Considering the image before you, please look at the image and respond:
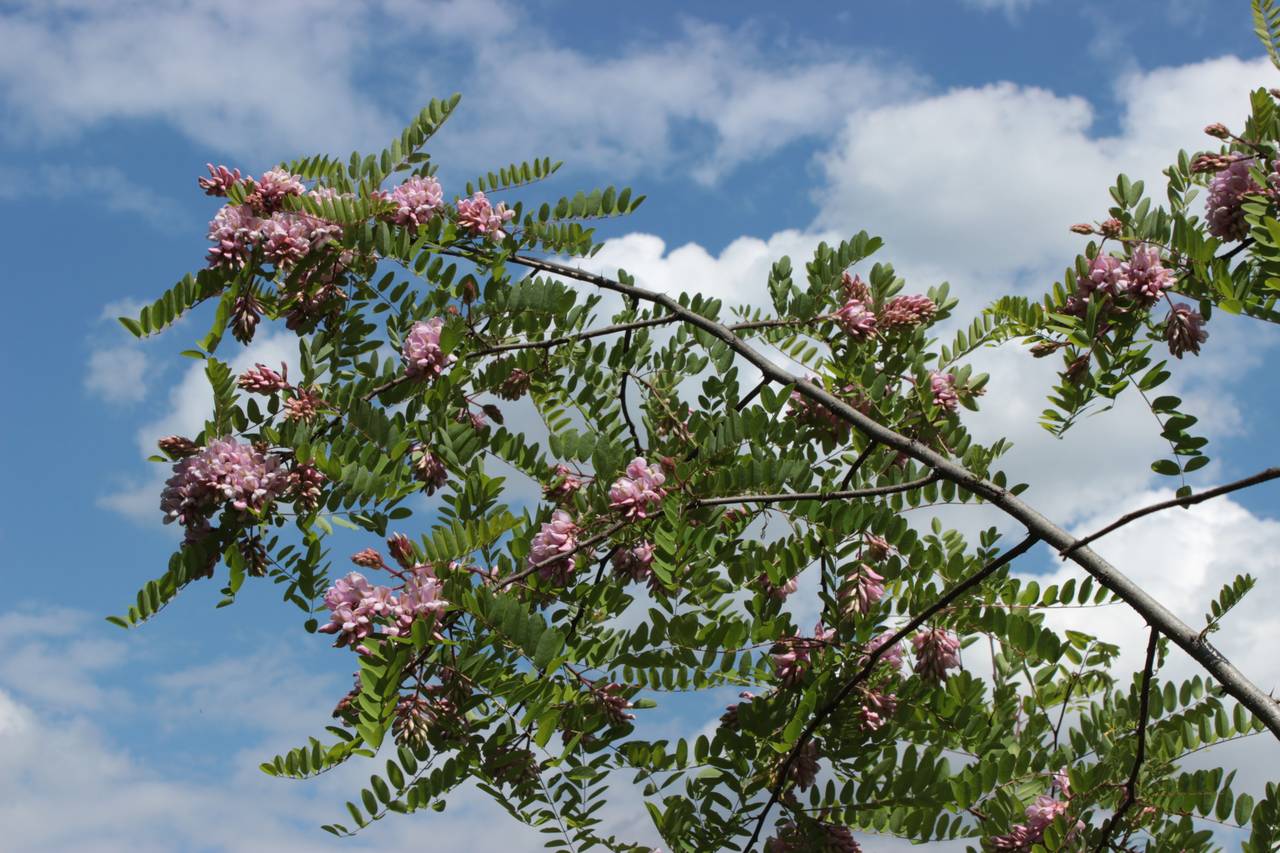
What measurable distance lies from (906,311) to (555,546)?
3.70 feet

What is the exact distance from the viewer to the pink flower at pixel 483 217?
10.2ft

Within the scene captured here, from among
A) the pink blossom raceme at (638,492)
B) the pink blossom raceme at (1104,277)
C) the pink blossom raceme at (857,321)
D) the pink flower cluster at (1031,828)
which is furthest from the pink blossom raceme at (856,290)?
the pink flower cluster at (1031,828)

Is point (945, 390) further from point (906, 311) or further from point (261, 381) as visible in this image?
point (261, 381)

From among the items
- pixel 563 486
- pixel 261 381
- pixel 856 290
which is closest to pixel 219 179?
pixel 261 381

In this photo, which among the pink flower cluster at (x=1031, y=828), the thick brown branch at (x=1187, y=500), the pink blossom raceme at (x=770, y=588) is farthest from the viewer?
the pink blossom raceme at (x=770, y=588)

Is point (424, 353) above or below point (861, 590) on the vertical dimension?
above

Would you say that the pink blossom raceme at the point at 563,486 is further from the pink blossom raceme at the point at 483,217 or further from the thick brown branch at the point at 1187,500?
the thick brown branch at the point at 1187,500

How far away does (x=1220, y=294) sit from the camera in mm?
2555

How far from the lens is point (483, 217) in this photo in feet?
10.3

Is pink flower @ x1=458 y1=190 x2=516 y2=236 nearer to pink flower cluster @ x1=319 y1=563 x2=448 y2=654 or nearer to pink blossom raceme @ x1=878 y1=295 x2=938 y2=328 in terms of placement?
pink blossom raceme @ x1=878 y1=295 x2=938 y2=328

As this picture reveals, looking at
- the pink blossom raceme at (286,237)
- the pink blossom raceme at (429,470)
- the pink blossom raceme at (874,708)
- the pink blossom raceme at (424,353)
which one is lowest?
the pink blossom raceme at (874,708)

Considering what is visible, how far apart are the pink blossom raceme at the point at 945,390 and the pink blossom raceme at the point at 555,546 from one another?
3.38 ft

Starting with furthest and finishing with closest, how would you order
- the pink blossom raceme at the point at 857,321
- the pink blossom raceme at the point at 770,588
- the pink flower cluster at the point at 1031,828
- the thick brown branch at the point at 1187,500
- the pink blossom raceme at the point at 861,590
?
1. the pink blossom raceme at the point at 857,321
2. the pink blossom raceme at the point at 770,588
3. the pink flower cluster at the point at 1031,828
4. the pink blossom raceme at the point at 861,590
5. the thick brown branch at the point at 1187,500

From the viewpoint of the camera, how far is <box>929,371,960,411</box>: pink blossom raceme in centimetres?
297
